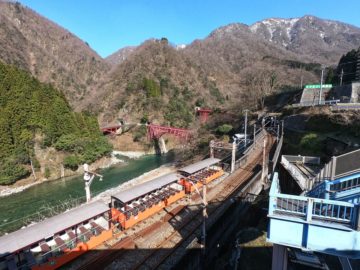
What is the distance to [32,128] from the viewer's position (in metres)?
34.0

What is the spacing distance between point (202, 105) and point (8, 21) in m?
88.6

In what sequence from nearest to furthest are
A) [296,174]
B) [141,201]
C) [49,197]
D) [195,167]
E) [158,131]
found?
1. [141,201]
2. [296,174]
3. [195,167]
4. [49,197]
5. [158,131]

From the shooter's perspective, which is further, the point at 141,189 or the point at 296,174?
the point at 296,174

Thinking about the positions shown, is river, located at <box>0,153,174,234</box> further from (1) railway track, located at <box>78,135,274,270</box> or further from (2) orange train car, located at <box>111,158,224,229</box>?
(1) railway track, located at <box>78,135,274,270</box>

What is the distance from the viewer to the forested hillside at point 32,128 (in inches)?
1198

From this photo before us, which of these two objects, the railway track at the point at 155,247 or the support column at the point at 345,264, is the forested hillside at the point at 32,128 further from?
the support column at the point at 345,264

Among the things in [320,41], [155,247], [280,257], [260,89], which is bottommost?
[155,247]

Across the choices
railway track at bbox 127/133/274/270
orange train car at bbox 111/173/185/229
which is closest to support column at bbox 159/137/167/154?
railway track at bbox 127/133/274/270

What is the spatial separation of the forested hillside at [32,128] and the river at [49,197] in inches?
145

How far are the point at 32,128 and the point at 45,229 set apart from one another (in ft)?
95.0

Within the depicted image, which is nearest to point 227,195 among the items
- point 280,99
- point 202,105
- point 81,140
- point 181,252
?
point 181,252

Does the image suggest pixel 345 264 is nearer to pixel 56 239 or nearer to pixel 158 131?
pixel 56 239

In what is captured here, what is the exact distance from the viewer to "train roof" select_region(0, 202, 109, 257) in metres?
9.30

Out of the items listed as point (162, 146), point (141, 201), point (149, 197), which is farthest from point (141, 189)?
point (162, 146)
